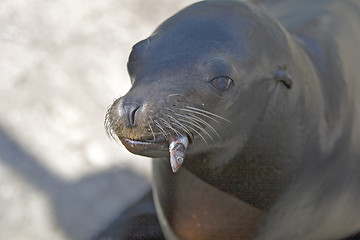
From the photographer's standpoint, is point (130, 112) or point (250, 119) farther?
point (250, 119)

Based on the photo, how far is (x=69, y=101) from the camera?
5574mm

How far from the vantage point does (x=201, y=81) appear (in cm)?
318

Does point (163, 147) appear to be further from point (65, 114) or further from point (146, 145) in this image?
point (65, 114)

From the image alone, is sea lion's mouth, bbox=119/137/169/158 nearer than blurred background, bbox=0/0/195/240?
Yes

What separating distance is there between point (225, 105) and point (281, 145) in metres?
0.49

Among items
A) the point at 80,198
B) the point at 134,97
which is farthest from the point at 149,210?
the point at 134,97

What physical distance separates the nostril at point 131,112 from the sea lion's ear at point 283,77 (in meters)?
0.74

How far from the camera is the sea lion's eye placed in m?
3.22

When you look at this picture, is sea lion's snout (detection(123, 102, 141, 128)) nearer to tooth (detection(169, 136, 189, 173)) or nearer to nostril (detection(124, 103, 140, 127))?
nostril (detection(124, 103, 140, 127))

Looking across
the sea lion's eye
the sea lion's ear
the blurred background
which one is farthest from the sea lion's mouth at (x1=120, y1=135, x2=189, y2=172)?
the blurred background

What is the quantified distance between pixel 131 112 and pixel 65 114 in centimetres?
262

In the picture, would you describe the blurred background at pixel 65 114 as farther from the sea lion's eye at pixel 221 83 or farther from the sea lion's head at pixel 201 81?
the sea lion's eye at pixel 221 83

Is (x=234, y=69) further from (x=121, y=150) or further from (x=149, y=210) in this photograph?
(x=121, y=150)

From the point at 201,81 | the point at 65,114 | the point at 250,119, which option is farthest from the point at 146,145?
the point at 65,114
